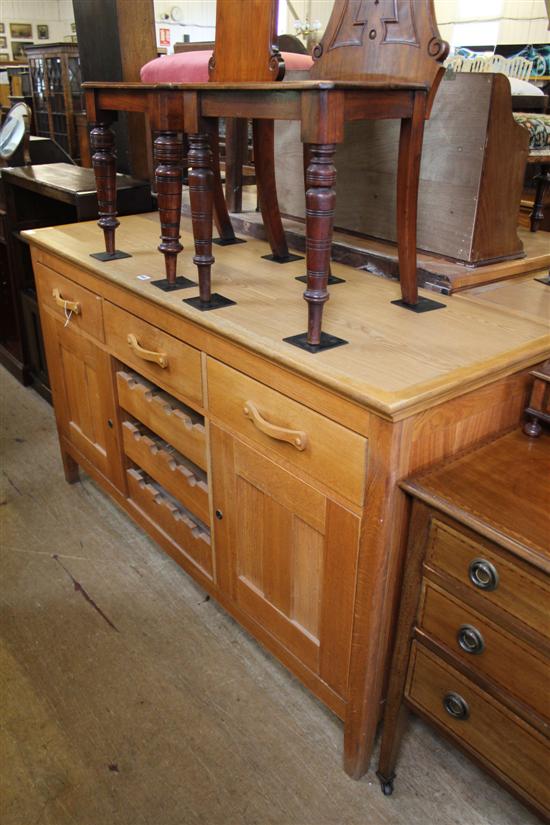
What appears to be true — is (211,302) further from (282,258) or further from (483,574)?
(483,574)

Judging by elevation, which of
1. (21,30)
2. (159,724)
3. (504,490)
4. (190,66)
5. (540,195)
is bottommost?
(159,724)

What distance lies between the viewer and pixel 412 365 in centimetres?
109

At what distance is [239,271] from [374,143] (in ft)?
1.52

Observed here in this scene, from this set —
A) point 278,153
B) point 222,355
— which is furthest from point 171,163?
point 278,153

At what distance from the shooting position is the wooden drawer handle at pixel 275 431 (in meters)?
1.15

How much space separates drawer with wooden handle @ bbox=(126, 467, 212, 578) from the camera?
164cm

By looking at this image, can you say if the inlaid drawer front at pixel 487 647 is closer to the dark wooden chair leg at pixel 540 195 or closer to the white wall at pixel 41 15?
the dark wooden chair leg at pixel 540 195

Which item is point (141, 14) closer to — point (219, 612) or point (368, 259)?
point (368, 259)

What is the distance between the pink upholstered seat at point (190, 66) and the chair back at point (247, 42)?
47 cm

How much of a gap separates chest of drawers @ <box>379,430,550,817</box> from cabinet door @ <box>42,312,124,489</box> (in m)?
1.04

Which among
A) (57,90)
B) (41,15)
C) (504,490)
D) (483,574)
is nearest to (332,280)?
(504,490)

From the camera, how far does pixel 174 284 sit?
151cm

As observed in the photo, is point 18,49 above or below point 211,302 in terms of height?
above

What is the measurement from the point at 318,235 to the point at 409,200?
35 cm
